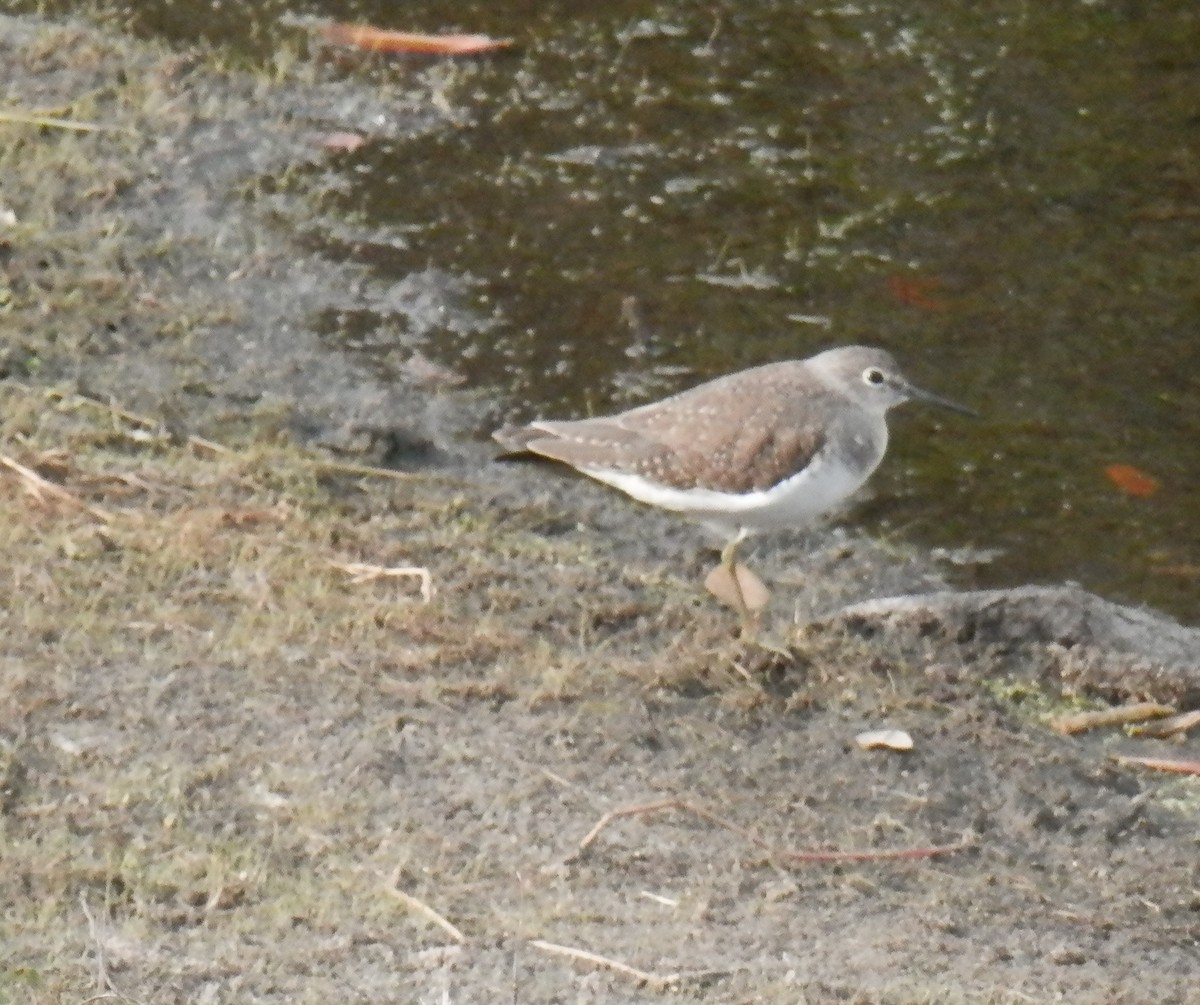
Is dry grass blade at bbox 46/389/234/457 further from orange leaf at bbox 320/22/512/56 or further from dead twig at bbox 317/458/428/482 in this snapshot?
orange leaf at bbox 320/22/512/56

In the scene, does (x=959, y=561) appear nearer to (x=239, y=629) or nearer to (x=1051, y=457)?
(x=1051, y=457)

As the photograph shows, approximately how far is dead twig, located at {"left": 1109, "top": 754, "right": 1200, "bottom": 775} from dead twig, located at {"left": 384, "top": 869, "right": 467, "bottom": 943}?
6.50ft

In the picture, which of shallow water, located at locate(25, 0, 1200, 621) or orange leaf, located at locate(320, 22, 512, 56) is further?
orange leaf, located at locate(320, 22, 512, 56)

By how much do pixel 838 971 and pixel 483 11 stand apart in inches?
246

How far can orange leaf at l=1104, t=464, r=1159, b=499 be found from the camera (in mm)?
6719

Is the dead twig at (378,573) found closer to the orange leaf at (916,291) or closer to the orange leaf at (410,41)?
the orange leaf at (916,291)

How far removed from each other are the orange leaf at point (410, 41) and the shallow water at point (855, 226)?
0.27 ft

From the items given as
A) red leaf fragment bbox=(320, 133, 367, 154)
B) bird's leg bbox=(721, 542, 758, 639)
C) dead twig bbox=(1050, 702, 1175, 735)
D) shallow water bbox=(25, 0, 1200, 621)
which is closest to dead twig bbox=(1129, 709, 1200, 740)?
dead twig bbox=(1050, 702, 1175, 735)

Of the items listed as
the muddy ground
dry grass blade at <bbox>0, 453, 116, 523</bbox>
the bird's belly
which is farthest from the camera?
the bird's belly

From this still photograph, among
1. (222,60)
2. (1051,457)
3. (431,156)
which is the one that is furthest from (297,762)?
(222,60)

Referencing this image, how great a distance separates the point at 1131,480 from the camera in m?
6.77

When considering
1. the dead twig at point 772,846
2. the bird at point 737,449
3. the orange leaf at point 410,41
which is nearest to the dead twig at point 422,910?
the dead twig at point 772,846

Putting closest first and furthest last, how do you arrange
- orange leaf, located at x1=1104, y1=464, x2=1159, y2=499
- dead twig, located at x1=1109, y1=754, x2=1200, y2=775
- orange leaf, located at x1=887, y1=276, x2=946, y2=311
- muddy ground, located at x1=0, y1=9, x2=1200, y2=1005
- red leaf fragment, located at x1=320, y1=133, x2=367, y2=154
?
muddy ground, located at x1=0, y1=9, x2=1200, y2=1005, dead twig, located at x1=1109, y1=754, x2=1200, y2=775, orange leaf, located at x1=1104, y1=464, x2=1159, y2=499, orange leaf, located at x1=887, y1=276, x2=946, y2=311, red leaf fragment, located at x1=320, y1=133, x2=367, y2=154

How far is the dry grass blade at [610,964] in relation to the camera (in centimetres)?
385
